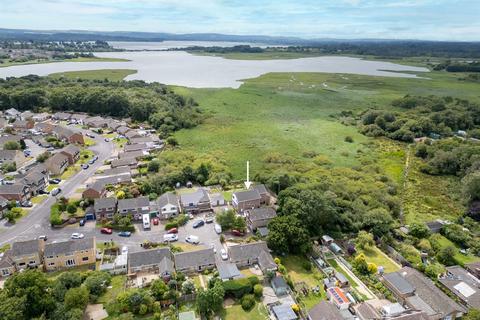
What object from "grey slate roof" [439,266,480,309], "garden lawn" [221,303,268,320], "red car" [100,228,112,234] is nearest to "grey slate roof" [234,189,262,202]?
"red car" [100,228,112,234]

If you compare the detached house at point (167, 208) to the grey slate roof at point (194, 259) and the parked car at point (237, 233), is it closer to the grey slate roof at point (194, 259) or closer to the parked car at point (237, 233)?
the parked car at point (237, 233)

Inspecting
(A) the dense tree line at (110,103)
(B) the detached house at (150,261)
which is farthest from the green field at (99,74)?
(B) the detached house at (150,261)

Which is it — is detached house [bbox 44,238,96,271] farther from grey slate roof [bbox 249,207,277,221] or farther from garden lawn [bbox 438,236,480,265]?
garden lawn [bbox 438,236,480,265]

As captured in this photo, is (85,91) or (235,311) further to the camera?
(85,91)

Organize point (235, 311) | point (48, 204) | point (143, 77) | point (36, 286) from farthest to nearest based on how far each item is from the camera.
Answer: point (143, 77) → point (48, 204) → point (235, 311) → point (36, 286)

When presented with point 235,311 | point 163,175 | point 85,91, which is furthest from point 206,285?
point 85,91

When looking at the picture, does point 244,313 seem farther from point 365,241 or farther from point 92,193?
point 92,193

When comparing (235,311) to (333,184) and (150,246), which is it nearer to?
(150,246)
